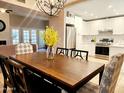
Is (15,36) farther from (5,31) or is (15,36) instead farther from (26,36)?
(5,31)

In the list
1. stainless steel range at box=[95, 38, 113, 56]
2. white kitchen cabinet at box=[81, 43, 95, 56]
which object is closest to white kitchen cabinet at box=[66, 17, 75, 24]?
white kitchen cabinet at box=[81, 43, 95, 56]

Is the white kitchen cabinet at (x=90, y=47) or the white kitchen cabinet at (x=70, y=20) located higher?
the white kitchen cabinet at (x=70, y=20)

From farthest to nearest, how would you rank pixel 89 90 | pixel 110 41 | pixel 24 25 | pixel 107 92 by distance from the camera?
pixel 24 25 → pixel 110 41 → pixel 89 90 → pixel 107 92

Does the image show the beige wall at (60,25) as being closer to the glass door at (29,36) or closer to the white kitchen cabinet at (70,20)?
the white kitchen cabinet at (70,20)

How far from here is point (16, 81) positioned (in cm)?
156

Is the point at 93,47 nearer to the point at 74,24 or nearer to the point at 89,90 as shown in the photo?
the point at 74,24

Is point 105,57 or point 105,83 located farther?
point 105,57

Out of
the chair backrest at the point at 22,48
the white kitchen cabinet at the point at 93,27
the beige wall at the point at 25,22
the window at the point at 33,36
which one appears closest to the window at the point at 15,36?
the beige wall at the point at 25,22

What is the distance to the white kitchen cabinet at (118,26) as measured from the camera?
19.7 ft

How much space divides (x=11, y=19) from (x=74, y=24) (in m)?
4.70

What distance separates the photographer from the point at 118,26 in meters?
6.16

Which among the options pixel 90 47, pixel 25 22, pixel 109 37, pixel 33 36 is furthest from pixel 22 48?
pixel 33 36

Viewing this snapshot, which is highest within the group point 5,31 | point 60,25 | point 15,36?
point 60,25

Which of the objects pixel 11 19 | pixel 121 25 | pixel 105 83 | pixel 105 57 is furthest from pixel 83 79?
pixel 11 19
